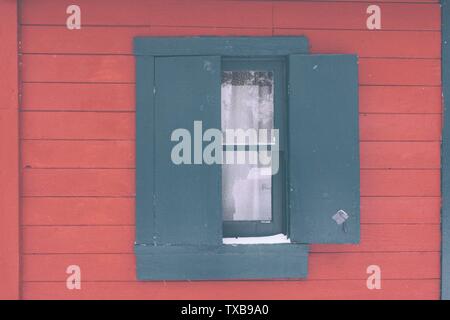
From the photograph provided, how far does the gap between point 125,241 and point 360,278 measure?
5.19 ft

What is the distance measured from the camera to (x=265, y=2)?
3.27 metres

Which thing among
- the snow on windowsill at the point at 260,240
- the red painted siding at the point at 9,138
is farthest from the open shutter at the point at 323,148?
the red painted siding at the point at 9,138

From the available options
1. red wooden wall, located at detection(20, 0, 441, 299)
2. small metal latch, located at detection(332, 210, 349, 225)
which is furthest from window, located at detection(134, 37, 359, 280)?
red wooden wall, located at detection(20, 0, 441, 299)

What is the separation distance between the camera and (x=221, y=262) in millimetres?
3205

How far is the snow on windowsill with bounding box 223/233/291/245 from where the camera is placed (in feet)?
10.6

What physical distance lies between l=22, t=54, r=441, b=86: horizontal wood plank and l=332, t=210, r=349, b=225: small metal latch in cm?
87

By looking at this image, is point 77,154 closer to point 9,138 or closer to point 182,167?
point 9,138

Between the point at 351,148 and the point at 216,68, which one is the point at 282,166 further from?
the point at 216,68

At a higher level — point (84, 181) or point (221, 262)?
point (84, 181)

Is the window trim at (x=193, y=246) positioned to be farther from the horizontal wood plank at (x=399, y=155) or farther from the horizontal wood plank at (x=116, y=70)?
the horizontal wood plank at (x=399, y=155)

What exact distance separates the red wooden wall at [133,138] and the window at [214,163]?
11 centimetres

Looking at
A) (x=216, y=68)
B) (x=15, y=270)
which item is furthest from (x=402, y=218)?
(x=15, y=270)

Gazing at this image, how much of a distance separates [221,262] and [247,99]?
3.60 feet

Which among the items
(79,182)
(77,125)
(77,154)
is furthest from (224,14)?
(79,182)
